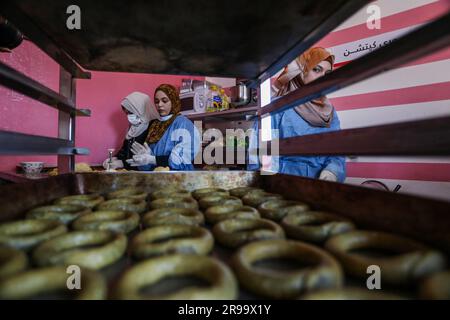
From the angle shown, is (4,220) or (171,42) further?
(171,42)

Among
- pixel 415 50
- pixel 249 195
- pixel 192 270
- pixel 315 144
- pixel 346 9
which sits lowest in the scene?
pixel 192 270

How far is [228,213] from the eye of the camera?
127cm

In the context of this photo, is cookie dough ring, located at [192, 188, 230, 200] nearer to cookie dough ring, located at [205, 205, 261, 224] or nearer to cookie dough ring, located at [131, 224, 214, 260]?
cookie dough ring, located at [205, 205, 261, 224]

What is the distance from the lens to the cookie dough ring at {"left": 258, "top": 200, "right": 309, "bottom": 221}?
4.18 ft

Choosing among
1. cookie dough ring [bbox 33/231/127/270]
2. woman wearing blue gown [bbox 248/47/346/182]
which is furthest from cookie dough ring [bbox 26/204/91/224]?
woman wearing blue gown [bbox 248/47/346/182]

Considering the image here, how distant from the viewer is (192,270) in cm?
83

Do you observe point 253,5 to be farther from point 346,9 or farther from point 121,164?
Answer: point 121,164

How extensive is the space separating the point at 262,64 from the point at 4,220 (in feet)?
5.35

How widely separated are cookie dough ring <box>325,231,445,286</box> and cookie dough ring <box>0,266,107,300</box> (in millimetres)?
712

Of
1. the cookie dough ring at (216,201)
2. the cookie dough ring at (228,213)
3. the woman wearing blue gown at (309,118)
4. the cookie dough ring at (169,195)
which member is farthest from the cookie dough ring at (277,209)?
the woman wearing blue gown at (309,118)

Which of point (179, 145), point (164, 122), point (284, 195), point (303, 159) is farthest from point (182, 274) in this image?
point (164, 122)

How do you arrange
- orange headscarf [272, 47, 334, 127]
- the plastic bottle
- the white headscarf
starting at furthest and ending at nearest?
1. the plastic bottle
2. the white headscarf
3. orange headscarf [272, 47, 334, 127]

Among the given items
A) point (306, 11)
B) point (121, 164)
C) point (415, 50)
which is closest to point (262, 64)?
point (306, 11)
